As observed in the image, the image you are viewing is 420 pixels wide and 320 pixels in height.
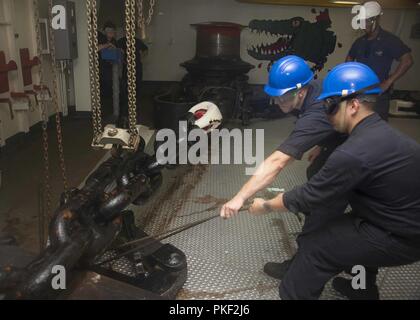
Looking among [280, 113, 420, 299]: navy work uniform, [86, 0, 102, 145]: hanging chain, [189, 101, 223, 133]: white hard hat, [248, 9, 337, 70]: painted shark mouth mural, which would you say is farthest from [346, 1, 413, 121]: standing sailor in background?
[248, 9, 337, 70]: painted shark mouth mural

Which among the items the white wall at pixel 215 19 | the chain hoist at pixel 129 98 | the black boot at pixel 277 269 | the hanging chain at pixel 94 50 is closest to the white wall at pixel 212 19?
the white wall at pixel 215 19

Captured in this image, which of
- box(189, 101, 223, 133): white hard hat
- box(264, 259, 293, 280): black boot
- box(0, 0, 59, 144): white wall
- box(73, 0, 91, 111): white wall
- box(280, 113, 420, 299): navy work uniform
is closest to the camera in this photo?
box(280, 113, 420, 299): navy work uniform

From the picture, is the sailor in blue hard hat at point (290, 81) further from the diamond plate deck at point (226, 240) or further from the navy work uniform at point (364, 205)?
the diamond plate deck at point (226, 240)

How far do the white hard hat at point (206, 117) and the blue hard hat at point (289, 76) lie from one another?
82cm

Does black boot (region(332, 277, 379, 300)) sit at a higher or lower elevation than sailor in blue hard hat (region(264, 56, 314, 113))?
lower

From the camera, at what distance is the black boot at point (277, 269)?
6.51 feet

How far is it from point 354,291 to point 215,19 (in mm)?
5726

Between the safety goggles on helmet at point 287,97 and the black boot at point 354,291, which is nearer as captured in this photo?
the black boot at point 354,291

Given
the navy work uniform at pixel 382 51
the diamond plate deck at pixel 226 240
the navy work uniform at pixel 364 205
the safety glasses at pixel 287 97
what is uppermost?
the navy work uniform at pixel 382 51

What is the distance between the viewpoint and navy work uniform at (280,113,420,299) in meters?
1.39

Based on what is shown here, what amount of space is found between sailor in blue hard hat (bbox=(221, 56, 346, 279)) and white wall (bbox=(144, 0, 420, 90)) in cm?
494

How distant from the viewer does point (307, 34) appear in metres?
6.46

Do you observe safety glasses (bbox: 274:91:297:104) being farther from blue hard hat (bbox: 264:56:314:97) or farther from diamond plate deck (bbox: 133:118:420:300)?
diamond plate deck (bbox: 133:118:420:300)

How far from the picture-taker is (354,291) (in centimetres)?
181
